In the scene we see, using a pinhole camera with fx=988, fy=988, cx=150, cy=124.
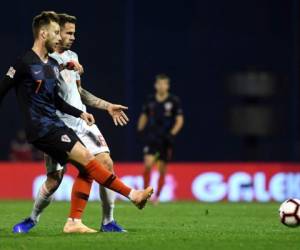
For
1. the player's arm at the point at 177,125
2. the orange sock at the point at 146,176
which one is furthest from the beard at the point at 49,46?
the player's arm at the point at 177,125

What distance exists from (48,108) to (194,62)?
13669mm

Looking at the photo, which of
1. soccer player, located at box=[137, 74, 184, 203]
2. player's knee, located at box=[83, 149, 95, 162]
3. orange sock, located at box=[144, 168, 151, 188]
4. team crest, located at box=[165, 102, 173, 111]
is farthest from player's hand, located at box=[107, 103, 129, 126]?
team crest, located at box=[165, 102, 173, 111]

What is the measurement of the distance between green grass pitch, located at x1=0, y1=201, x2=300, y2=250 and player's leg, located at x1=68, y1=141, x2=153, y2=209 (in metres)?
0.34

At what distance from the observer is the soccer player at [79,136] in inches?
332

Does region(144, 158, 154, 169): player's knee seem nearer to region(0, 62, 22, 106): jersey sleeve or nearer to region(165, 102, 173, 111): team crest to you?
region(165, 102, 173, 111): team crest

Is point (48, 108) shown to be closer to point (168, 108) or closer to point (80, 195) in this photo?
point (80, 195)

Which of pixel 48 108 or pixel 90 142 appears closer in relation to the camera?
pixel 48 108

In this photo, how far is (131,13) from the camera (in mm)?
21234

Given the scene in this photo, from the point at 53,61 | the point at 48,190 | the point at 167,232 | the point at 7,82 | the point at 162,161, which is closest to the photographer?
the point at 7,82

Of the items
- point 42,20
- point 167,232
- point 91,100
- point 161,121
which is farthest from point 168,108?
point 42,20

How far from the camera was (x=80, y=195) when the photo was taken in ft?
27.6

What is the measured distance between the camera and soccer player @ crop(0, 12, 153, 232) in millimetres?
8055

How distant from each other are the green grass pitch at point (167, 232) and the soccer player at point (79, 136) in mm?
184

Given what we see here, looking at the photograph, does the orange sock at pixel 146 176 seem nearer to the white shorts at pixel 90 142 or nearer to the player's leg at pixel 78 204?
the white shorts at pixel 90 142
